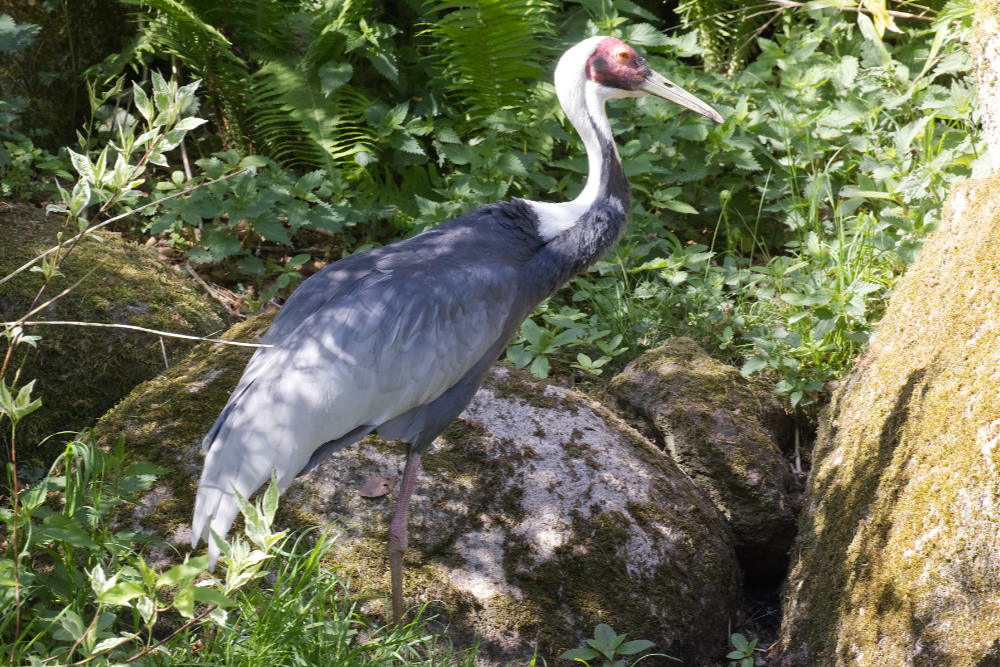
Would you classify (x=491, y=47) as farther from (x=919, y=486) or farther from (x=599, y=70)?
(x=919, y=486)

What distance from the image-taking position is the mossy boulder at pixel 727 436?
13.9ft

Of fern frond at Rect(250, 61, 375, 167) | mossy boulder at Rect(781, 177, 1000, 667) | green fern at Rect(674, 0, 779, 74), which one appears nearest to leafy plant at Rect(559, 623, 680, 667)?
mossy boulder at Rect(781, 177, 1000, 667)

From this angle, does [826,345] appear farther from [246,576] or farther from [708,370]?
[246,576]

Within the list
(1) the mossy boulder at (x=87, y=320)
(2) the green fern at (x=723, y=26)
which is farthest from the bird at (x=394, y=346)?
(2) the green fern at (x=723, y=26)

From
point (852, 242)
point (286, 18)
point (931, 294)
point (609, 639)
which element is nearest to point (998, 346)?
point (931, 294)

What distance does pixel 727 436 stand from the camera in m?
4.35

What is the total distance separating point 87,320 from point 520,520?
Result: 90.0 inches

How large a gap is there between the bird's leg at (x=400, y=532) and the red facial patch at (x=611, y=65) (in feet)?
6.34

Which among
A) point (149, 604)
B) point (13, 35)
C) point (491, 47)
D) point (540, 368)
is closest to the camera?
point (149, 604)

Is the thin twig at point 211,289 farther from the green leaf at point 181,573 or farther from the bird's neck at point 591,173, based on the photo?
the green leaf at point 181,573

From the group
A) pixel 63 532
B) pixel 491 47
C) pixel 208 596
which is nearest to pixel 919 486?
pixel 208 596

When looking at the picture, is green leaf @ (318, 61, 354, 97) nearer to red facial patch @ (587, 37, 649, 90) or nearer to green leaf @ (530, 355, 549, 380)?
red facial patch @ (587, 37, 649, 90)

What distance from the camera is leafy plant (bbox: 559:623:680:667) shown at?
11.1 ft

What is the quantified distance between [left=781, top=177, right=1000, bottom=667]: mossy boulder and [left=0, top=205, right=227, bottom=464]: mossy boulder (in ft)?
9.45
